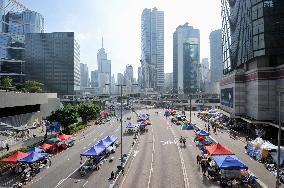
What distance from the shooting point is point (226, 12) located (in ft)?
350

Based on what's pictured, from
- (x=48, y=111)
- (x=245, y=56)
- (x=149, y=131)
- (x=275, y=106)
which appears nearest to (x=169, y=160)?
(x=275, y=106)

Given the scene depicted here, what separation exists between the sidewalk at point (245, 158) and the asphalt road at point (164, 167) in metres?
5.81

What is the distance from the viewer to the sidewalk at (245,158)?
3750cm

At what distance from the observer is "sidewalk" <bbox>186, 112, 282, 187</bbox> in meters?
37.5

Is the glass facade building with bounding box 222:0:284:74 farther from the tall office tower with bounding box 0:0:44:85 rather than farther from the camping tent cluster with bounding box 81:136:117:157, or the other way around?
the tall office tower with bounding box 0:0:44:85

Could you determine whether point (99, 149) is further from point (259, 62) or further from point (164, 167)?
point (259, 62)

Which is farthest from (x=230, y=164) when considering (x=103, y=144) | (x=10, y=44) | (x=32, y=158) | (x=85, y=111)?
(x=10, y=44)

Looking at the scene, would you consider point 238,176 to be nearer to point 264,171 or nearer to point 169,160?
point 264,171

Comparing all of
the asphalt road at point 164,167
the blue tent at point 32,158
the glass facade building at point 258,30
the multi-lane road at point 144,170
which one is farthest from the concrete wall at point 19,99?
the glass facade building at point 258,30

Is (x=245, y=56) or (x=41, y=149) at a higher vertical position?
(x=245, y=56)

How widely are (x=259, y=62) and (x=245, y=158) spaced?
27.2m

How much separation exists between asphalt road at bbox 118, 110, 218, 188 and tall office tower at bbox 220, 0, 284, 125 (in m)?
15.6

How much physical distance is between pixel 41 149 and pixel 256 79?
41.4m

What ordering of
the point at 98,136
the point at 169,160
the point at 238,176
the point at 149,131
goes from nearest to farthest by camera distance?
the point at 238,176, the point at 169,160, the point at 98,136, the point at 149,131
